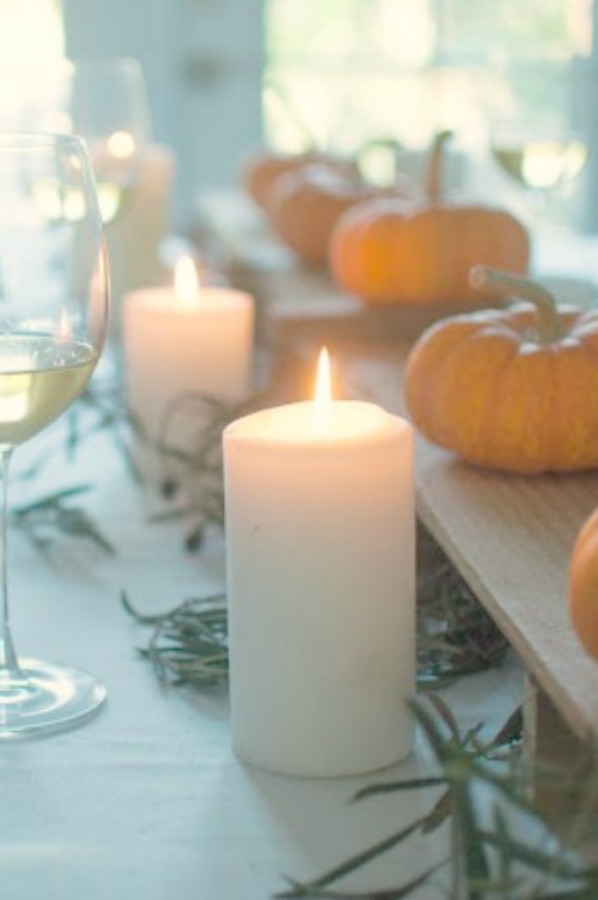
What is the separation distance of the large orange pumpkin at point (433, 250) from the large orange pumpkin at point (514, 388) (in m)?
0.49

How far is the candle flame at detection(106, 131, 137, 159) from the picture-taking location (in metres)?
2.02

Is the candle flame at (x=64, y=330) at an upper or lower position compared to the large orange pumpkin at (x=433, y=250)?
upper

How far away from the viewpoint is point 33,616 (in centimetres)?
117

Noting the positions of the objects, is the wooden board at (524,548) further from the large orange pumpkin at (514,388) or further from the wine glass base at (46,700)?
the wine glass base at (46,700)

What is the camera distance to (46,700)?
1.01 metres

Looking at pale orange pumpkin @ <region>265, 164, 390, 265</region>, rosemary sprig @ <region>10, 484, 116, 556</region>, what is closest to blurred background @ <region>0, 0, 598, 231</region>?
pale orange pumpkin @ <region>265, 164, 390, 265</region>

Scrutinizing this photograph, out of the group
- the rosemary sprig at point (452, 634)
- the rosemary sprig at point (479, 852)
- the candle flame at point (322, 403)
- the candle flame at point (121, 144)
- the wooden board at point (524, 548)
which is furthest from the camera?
the candle flame at point (121, 144)

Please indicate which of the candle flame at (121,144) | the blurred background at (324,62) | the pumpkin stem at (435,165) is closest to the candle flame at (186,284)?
the pumpkin stem at (435,165)

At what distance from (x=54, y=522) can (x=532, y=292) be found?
0.44 metres

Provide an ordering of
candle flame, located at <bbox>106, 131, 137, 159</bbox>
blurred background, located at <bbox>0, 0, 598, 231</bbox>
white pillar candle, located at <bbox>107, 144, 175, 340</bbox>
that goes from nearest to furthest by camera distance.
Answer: candle flame, located at <bbox>106, 131, 137, 159</bbox> → white pillar candle, located at <bbox>107, 144, 175, 340</bbox> → blurred background, located at <bbox>0, 0, 598, 231</bbox>

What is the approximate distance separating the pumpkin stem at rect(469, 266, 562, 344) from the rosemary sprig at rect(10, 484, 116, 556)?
0.36 meters

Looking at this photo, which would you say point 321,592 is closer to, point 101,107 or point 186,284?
point 186,284

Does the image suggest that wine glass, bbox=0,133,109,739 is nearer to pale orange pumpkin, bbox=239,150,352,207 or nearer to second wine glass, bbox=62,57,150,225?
second wine glass, bbox=62,57,150,225

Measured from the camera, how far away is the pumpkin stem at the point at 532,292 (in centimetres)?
107
